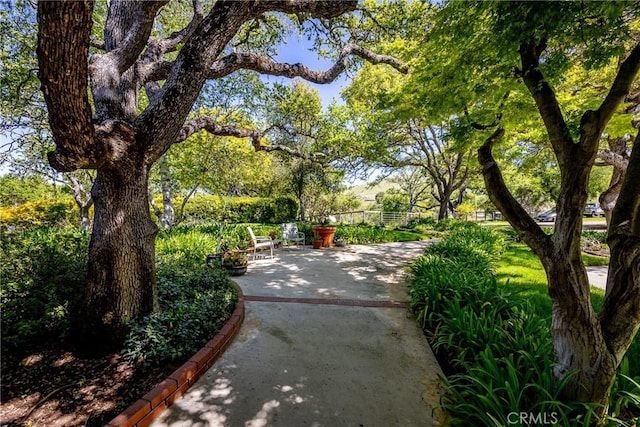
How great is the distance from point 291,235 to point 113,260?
7936 mm

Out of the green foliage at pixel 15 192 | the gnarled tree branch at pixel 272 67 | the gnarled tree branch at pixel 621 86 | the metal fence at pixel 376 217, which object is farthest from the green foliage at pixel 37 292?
the green foliage at pixel 15 192

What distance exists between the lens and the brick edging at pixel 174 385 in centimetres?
188

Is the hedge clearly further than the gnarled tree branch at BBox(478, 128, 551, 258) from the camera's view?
Yes

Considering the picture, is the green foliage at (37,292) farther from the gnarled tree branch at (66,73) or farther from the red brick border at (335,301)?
the red brick border at (335,301)

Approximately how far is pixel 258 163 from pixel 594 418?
1089 cm

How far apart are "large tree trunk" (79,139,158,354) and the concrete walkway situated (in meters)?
1.17

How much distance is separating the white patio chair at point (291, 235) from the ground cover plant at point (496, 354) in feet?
19.8

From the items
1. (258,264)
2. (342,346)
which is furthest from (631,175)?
(258,264)

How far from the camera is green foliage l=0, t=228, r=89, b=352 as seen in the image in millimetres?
2656

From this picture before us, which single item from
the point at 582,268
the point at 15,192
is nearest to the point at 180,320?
the point at 582,268

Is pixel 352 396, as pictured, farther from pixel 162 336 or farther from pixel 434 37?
pixel 434 37

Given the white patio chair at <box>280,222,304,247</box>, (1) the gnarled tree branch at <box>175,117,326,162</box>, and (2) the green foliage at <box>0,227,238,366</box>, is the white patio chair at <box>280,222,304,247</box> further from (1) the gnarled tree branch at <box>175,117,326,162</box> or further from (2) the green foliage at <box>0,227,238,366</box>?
(2) the green foliage at <box>0,227,238,366</box>

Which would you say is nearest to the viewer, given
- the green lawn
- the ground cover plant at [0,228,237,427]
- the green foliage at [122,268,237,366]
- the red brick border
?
the ground cover plant at [0,228,237,427]

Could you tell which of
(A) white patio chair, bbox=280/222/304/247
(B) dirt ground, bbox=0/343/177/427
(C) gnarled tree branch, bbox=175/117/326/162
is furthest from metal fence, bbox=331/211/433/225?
(B) dirt ground, bbox=0/343/177/427
